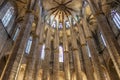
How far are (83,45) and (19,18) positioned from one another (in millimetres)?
10234

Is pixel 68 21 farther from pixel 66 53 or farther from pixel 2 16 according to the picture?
pixel 2 16

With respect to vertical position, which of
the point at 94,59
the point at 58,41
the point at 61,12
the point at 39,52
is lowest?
the point at 94,59

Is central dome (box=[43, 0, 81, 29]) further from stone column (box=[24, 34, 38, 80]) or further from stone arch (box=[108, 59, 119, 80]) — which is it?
stone arch (box=[108, 59, 119, 80])

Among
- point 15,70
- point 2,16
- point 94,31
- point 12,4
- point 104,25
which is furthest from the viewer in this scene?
point 94,31

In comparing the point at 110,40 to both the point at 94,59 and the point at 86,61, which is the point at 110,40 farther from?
the point at 86,61

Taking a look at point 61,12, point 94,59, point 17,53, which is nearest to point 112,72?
point 94,59

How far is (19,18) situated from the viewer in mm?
24656

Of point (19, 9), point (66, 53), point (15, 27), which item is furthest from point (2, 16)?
point (66, 53)

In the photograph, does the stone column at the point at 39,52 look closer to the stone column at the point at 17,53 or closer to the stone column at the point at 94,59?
the stone column at the point at 17,53

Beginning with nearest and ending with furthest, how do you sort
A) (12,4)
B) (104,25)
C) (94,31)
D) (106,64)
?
1. (104,25)
2. (106,64)
3. (12,4)
4. (94,31)

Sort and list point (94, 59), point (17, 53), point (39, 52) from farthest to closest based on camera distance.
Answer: point (39, 52), point (94, 59), point (17, 53)

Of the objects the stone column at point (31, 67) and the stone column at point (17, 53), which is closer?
the stone column at point (17, 53)

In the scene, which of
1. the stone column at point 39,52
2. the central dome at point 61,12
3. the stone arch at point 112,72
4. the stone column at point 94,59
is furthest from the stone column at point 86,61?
the stone column at point 39,52

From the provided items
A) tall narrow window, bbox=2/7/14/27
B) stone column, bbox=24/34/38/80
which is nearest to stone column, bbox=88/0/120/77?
stone column, bbox=24/34/38/80
